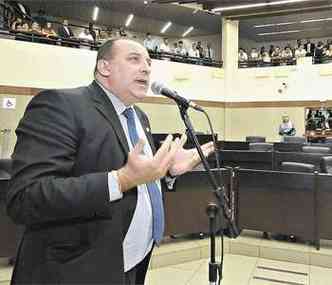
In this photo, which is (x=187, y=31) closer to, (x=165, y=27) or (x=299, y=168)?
(x=165, y=27)

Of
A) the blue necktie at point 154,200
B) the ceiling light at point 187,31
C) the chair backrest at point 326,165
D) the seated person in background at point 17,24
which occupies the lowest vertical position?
the chair backrest at point 326,165

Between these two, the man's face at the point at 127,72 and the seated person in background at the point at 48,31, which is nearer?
the man's face at the point at 127,72

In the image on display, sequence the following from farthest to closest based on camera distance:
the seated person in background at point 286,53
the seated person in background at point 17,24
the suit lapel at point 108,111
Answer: the seated person in background at point 286,53, the seated person in background at point 17,24, the suit lapel at point 108,111

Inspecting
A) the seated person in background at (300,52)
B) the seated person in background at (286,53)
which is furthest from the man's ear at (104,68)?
the seated person in background at (286,53)

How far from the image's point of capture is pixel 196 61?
13.2m

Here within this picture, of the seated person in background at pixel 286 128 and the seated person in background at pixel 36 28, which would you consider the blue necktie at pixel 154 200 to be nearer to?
the seated person in background at pixel 36 28

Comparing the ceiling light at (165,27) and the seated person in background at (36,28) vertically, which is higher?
the ceiling light at (165,27)

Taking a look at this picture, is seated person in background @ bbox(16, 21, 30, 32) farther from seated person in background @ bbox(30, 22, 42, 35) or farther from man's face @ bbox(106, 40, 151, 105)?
man's face @ bbox(106, 40, 151, 105)

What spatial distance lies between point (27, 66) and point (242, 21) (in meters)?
8.32

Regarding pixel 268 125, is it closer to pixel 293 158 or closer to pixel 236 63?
pixel 236 63

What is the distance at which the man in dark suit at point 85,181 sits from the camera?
1177 mm

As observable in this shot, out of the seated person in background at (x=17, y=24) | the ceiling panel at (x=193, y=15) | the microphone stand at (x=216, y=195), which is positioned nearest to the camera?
the microphone stand at (x=216, y=195)

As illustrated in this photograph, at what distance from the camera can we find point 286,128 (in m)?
12.6

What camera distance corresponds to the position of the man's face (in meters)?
1.49
